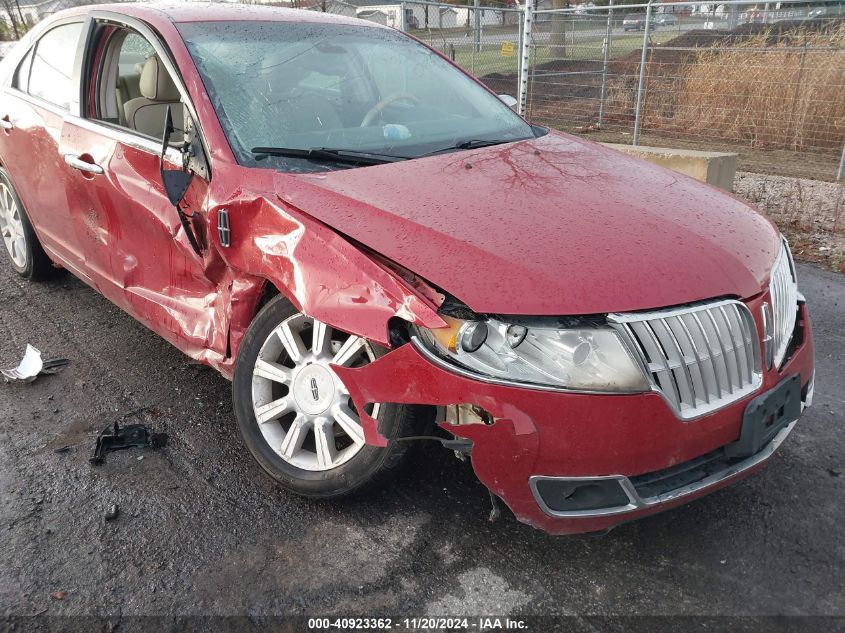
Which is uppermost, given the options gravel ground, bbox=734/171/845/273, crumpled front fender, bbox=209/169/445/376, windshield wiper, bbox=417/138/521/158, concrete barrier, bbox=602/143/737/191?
windshield wiper, bbox=417/138/521/158

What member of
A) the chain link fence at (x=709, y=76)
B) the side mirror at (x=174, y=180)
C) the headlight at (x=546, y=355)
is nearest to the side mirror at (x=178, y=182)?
the side mirror at (x=174, y=180)

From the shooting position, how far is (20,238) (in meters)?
4.78

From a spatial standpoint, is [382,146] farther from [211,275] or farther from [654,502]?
[654,502]

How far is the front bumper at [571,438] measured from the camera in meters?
2.02

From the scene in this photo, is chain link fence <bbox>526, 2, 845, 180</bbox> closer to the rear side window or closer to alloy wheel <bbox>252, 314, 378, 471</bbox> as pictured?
the rear side window

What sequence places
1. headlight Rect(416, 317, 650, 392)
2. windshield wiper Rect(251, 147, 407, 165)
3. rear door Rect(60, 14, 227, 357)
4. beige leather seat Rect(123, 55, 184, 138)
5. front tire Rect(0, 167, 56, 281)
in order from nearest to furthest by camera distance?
headlight Rect(416, 317, 650, 392)
windshield wiper Rect(251, 147, 407, 165)
rear door Rect(60, 14, 227, 357)
beige leather seat Rect(123, 55, 184, 138)
front tire Rect(0, 167, 56, 281)

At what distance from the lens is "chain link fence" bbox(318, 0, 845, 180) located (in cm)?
887

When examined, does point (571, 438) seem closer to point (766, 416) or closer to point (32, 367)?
point (766, 416)

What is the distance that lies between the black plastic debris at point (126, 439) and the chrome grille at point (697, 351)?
2050 millimetres

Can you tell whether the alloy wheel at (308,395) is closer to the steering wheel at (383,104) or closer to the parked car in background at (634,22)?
the steering wheel at (383,104)

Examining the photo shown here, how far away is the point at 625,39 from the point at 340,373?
9326 millimetres

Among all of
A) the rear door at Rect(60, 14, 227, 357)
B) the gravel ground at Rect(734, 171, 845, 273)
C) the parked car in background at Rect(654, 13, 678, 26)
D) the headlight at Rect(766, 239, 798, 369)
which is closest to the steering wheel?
the rear door at Rect(60, 14, 227, 357)

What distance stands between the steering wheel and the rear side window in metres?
1.65

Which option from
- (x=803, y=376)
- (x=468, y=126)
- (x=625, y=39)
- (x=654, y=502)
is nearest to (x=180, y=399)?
(x=468, y=126)
